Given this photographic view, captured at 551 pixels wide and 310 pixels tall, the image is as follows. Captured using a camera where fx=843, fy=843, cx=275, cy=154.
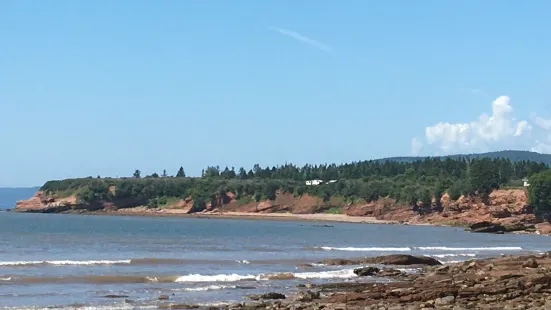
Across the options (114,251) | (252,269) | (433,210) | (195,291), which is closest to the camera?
(195,291)

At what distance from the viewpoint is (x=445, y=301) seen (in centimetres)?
2905

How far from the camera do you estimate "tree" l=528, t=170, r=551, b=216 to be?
139 m

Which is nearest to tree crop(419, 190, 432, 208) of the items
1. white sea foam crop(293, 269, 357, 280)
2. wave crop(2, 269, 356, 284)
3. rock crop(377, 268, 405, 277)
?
white sea foam crop(293, 269, 357, 280)

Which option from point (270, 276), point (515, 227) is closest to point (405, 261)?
point (270, 276)

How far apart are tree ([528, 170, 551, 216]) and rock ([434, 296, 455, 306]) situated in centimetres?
11502

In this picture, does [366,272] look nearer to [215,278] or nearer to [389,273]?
[389,273]

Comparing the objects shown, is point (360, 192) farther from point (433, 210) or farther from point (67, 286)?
point (67, 286)

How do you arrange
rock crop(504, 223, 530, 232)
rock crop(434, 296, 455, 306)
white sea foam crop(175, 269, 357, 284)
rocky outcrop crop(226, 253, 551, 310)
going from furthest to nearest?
rock crop(504, 223, 530, 232)
white sea foam crop(175, 269, 357, 284)
rocky outcrop crop(226, 253, 551, 310)
rock crop(434, 296, 455, 306)

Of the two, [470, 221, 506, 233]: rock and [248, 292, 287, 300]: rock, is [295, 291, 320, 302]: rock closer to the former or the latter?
[248, 292, 287, 300]: rock

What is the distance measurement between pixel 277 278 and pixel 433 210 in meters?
134

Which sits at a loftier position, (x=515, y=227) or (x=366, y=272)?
(x=515, y=227)

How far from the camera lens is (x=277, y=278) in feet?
143

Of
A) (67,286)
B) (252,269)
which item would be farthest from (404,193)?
(67,286)

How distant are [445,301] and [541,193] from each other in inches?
4565
